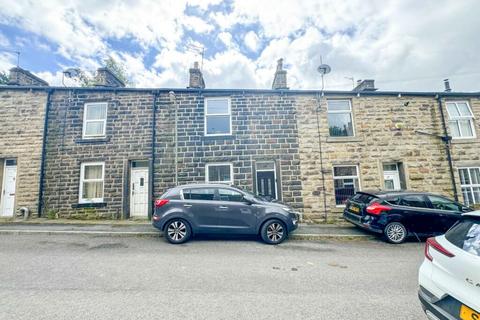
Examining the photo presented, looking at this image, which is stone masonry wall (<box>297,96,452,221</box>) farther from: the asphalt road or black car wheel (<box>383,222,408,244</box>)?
the asphalt road

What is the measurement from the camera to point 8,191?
980 cm

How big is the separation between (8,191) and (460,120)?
2145 cm

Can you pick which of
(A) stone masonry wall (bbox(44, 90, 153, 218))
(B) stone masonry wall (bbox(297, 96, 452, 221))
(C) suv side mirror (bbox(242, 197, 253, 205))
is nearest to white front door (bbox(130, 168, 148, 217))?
(A) stone masonry wall (bbox(44, 90, 153, 218))

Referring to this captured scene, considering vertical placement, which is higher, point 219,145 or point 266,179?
point 219,145

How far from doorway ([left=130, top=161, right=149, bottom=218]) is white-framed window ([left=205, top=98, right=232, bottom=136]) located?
11.1ft

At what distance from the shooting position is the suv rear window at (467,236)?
2.36 metres

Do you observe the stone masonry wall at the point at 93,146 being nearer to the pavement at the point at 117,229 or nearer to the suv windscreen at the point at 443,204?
the pavement at the point at 117,229

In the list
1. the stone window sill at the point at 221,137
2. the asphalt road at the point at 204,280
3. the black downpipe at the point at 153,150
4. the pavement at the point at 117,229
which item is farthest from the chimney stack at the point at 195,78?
the asphalt road at the point at 204,280

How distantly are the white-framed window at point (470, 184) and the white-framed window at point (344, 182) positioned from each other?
5.06m

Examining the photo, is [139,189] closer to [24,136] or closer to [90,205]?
[90,205]

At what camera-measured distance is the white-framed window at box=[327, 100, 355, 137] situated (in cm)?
1077

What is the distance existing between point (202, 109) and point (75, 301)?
848cm

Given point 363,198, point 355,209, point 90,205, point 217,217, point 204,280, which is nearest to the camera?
point 204,280

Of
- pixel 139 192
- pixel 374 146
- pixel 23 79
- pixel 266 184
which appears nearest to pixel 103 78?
pixel 23 79
